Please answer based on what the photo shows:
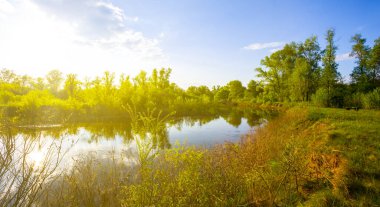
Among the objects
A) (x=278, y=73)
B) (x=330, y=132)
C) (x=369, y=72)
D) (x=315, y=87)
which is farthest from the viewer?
(x=278, y=73)

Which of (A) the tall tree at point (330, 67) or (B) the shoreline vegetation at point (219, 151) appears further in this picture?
(A) the tall tree at point (330, 67)

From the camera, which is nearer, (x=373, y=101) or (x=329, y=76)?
(x=373, y=101)

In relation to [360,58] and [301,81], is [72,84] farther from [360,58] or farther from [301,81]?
[360,58]

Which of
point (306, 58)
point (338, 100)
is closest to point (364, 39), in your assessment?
point (306, 58)

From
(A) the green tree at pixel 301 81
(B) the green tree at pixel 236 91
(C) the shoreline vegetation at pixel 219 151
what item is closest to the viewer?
(C) the shoreline vegetation at pixel 219 151

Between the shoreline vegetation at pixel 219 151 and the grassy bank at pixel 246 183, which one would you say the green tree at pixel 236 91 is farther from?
the grassy bank at pixel 246 183

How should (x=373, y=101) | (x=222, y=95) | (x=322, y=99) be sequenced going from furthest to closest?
1. (x=222, y=95)
2. (x=322, y=99)
3. (x=373, y=101)

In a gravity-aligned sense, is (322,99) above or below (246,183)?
above

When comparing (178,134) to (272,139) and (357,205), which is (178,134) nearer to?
(272,139)

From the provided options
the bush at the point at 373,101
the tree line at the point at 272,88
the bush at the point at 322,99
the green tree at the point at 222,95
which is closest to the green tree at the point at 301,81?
the tree line at the point at 272,88

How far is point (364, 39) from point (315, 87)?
10987mm


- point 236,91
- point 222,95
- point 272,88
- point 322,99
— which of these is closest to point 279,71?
point 272,88

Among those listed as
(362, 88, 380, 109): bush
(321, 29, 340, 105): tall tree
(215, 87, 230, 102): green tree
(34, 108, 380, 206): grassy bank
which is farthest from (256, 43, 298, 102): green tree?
(34, 108, 380, 206): grassy bank

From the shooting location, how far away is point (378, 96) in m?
21.4
